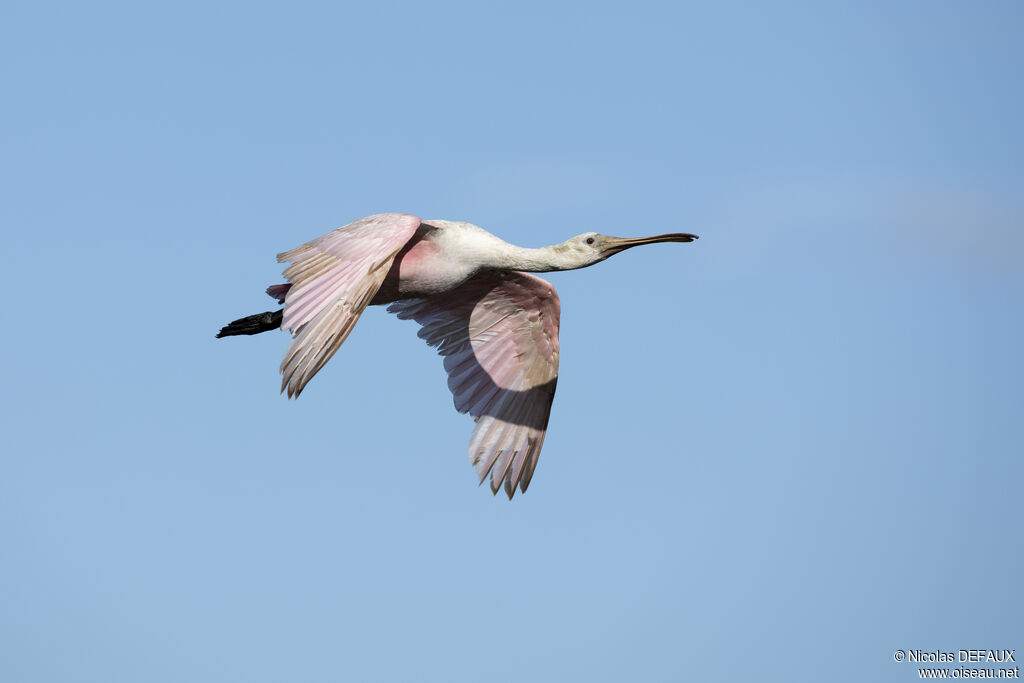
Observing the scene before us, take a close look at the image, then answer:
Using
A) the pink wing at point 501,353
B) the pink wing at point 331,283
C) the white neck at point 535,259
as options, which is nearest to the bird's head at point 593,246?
the white neck at point 535,259

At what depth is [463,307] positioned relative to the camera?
21391 mm

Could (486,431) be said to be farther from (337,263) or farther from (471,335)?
(337,263)

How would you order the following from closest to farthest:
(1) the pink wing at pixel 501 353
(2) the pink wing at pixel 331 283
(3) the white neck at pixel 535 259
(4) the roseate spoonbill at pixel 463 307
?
(2) the pink wing at pixel 331 283, (4) the roseate spoonbill at pixel 463 307, (3) the white neck at pixel 535 259, (1) the pink wing at pixel 501 353

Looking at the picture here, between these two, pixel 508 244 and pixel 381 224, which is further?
pixel 508 244

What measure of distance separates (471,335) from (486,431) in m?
1.47

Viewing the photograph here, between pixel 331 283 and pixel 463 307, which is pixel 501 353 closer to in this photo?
pixel 463 307

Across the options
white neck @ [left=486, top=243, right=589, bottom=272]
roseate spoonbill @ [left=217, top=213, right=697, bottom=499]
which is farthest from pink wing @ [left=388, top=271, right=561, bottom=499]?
white neck @ [left=486, top=243, right=589, bottom=272]

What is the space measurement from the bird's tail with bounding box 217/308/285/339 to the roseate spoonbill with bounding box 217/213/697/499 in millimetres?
14

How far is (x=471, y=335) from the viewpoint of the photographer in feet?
70.3

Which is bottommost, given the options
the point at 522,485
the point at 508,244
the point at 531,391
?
the point at 522,485

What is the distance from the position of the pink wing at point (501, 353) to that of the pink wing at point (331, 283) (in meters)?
3.97

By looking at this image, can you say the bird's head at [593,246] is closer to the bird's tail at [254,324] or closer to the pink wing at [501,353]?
the pink wing at [501,353]

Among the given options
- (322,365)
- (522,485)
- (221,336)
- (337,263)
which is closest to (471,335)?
(522,485)

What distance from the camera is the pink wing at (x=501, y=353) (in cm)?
2105
